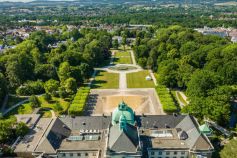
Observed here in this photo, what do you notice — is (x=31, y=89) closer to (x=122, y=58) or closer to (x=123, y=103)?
(x=123, y=103)

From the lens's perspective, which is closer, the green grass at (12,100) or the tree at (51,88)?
the green grass at (12,100)

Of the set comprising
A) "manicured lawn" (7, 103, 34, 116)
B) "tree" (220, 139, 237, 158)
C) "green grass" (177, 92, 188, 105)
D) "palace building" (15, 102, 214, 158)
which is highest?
"tree" (220, 139, 237, 158)

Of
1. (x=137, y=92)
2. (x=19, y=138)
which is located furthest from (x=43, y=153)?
(x=137, y=92)

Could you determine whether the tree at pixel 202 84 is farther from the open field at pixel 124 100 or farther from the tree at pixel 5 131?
the tree at pixel 5 131

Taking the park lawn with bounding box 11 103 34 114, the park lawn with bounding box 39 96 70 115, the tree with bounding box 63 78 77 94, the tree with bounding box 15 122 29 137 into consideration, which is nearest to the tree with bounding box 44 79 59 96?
the park lawn with bounding box 39 96 70 115

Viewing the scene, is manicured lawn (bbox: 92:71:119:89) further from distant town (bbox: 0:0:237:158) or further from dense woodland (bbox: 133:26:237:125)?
dense woodland (bbox: 133:26:237:125)

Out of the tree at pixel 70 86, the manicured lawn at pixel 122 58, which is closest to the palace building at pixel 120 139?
the tree at pixel 70 86

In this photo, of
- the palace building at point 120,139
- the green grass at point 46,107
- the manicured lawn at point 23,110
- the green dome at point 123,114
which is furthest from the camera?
the manicured lawn at point 23,110
